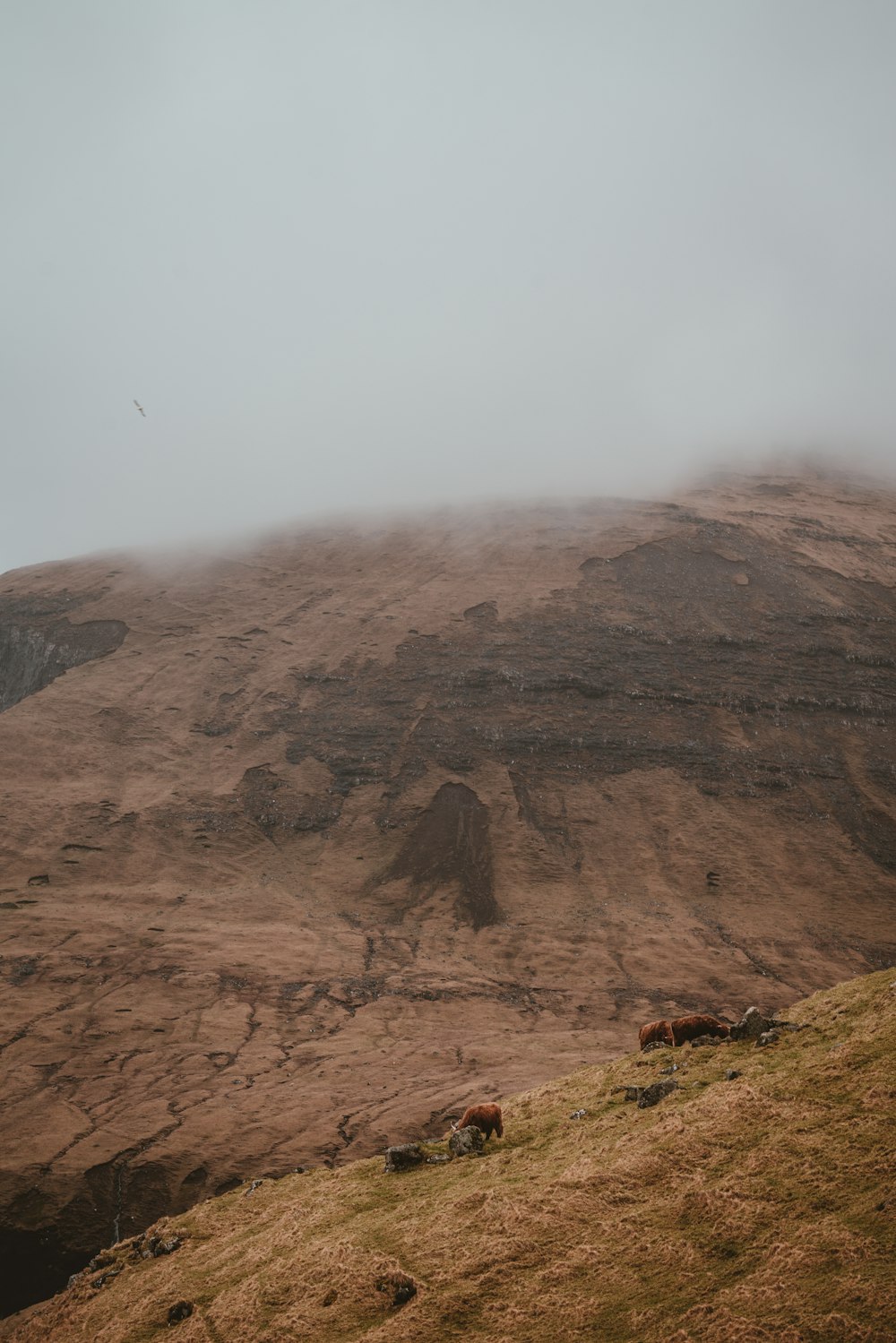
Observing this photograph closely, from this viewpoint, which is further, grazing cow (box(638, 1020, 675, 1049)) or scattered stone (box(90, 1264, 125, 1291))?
grazing cow (box(638, 1020, 675, 1049))

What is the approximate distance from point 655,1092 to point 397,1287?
175 inches

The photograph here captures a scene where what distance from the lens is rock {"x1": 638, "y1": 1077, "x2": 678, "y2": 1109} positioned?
11.9 metres

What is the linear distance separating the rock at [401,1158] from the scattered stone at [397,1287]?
3.75 m

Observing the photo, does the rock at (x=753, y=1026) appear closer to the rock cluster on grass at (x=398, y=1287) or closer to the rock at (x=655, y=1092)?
the rock at (x=655, y=1092)

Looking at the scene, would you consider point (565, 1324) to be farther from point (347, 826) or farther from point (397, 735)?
point (397, 735)

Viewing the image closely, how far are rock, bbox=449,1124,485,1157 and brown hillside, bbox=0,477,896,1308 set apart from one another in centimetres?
942

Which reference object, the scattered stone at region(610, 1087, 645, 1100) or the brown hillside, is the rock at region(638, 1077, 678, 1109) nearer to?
the scattered stone at region(610, 1087, 645, 1100)

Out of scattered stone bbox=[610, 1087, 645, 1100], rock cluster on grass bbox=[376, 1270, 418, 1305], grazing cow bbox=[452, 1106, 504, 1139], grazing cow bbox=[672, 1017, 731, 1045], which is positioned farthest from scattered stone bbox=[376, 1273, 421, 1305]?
grazing cow bbox=[672, 1017, 731, 1045]

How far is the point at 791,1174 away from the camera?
8750 millimetres

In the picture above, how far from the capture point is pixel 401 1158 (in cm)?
1358

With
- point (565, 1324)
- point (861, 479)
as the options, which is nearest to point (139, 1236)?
point (565, 1324)

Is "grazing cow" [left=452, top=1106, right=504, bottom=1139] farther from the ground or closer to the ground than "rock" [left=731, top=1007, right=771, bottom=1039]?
closer to the ground

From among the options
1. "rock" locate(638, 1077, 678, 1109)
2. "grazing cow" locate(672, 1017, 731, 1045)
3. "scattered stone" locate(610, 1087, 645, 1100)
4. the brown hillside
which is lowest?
the brown hillside

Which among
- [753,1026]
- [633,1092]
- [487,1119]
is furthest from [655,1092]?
[487,1119]
